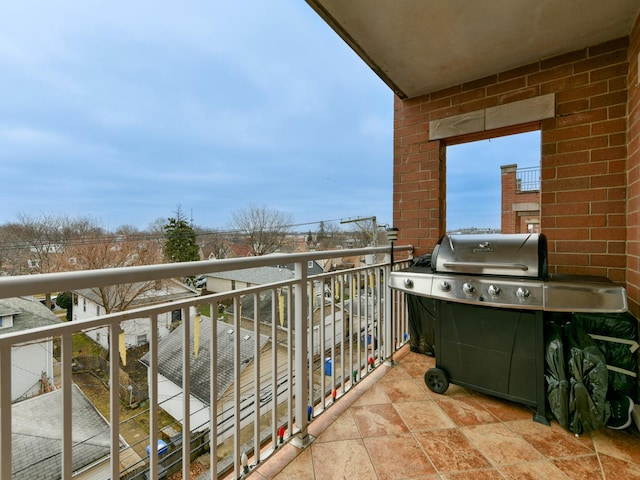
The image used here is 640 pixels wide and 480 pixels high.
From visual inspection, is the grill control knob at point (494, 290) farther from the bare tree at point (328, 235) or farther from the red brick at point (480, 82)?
the red brick at point (480, 82)

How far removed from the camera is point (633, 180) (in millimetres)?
1880

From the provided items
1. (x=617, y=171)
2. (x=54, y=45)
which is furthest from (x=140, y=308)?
(x=54, y=45)

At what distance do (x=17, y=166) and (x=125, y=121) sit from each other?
2.08 m

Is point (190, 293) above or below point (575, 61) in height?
below

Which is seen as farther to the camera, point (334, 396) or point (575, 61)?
Answer: point (575, 61)

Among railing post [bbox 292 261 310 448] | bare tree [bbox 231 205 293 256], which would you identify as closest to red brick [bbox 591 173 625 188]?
railing post [bbox 292 261 310 448]

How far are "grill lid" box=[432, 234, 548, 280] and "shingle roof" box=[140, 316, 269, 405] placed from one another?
1259 mm

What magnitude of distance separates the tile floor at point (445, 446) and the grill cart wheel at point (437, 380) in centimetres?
6

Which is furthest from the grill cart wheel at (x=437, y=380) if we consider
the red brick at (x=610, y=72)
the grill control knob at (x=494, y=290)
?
the red brick at (x=610, y=72)

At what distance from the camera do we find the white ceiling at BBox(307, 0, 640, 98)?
1.73 metres

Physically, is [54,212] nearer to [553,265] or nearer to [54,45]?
[54,45]

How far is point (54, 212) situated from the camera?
2078 millimetres

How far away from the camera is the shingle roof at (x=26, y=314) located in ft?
2.34

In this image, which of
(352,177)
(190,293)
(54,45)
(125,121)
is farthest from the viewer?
(352,177)
